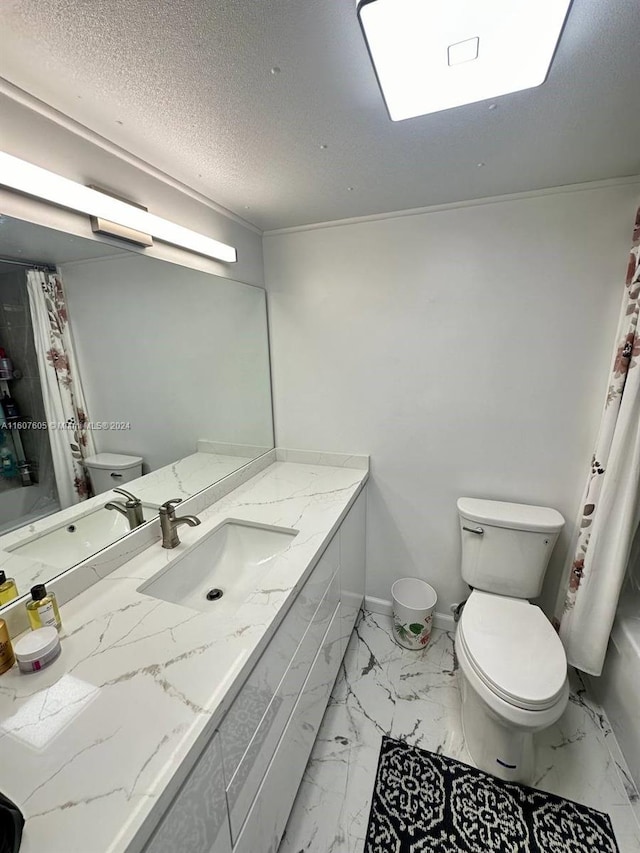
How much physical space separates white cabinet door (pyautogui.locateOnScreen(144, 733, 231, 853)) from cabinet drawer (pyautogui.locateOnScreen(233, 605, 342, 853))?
150mm

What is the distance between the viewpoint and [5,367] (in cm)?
89

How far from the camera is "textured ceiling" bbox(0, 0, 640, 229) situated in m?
0.67

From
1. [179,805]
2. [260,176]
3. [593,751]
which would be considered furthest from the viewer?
[593,751]

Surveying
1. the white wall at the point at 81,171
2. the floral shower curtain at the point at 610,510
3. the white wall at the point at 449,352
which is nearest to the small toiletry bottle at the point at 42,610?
the white wall at the point at 81,171

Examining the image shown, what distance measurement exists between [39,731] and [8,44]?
4.44ft

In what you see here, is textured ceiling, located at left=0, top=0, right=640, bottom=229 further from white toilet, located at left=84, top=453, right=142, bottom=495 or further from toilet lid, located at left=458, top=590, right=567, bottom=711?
toilet lid, located at left=458, top=590, right=567, bottom=711

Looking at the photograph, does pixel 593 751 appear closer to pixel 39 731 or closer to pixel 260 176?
pixel 39 731

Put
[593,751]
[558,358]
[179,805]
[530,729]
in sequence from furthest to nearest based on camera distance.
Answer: [558,358] → [593,751] → [530,729] → [179,805]

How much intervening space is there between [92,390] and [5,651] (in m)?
0.70

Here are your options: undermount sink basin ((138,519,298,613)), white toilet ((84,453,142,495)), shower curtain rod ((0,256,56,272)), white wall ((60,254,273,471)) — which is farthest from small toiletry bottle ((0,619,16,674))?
shower curtain rod ((0,256,56,272))

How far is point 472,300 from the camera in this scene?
1.61 meters

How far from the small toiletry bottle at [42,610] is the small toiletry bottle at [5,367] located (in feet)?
1.76

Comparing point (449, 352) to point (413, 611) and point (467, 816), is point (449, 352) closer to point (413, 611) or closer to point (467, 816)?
point (413, 611)

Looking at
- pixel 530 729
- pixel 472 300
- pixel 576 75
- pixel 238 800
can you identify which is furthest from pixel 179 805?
pixel 472 300
